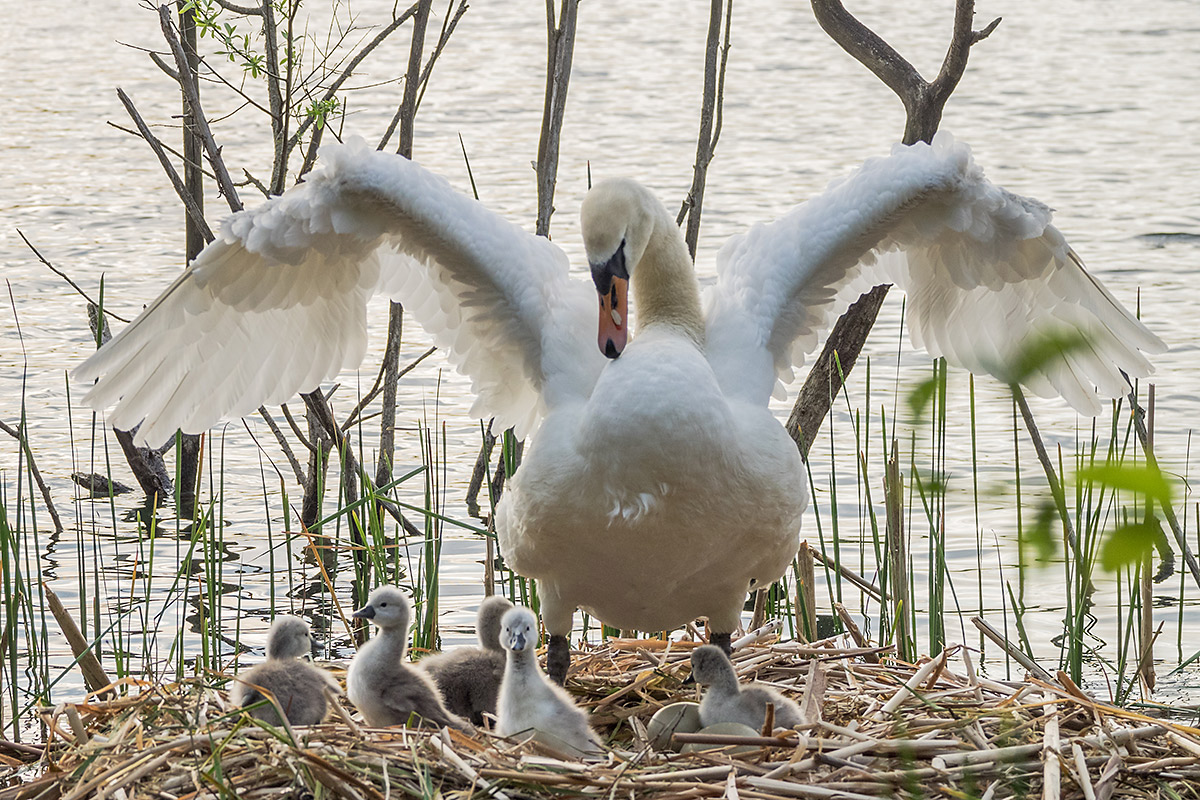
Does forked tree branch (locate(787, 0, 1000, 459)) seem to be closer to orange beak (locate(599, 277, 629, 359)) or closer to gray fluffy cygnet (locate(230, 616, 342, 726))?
orange beak (locate(599, 277, 629, 359))

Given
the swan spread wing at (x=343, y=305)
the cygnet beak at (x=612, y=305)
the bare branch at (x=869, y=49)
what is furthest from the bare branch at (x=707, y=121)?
the cygnet beak at (x=612, y=305)

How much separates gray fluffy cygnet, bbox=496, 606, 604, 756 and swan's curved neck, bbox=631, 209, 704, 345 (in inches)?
37.1

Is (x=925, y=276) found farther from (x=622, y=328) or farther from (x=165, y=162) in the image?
(x=165, y=162)

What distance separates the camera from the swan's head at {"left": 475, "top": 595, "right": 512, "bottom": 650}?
4.96 meters

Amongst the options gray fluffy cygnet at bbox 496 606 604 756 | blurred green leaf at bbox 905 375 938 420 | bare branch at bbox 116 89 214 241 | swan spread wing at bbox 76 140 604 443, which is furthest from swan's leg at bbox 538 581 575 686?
blurred green leaf at bbox 905 375 938 420

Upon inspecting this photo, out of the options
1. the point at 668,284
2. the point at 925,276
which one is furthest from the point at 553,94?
the point at 925,276

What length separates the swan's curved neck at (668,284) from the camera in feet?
15.2

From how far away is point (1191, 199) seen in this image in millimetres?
12805

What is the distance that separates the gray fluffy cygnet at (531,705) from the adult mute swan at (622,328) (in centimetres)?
23

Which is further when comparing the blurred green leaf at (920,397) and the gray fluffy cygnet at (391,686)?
A: the gray fluffy cygnet at (391,686)

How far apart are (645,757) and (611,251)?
1327 mm

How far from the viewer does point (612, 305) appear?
4184mm

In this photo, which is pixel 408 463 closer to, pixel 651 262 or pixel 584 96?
pixel 651 262

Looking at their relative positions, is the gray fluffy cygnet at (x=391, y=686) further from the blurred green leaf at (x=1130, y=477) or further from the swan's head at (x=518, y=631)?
the blurred green leaf at (x=1130, y=477)
